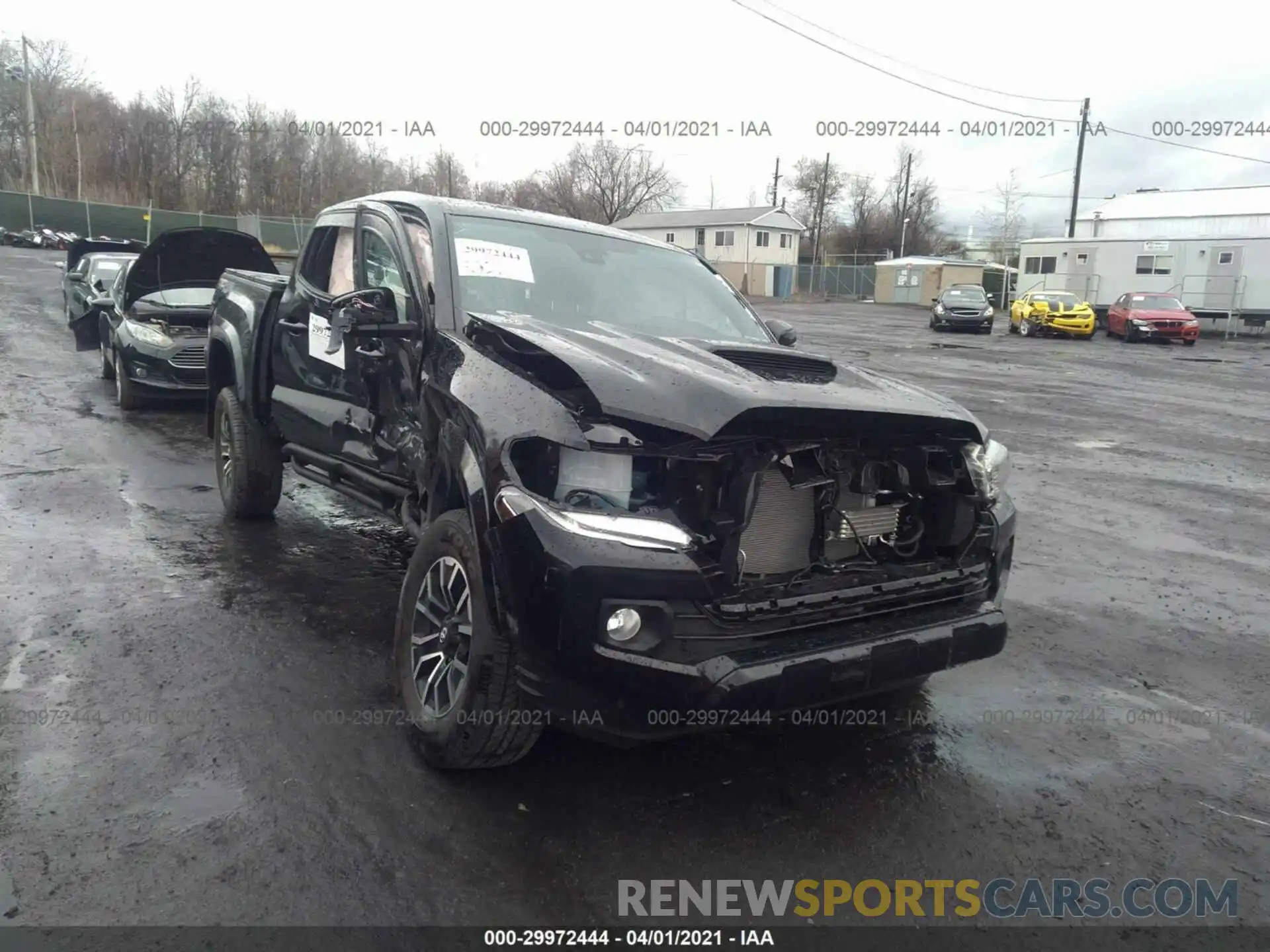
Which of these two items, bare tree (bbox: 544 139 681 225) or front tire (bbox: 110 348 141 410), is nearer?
front tire (bbox: 110 348 141 410)

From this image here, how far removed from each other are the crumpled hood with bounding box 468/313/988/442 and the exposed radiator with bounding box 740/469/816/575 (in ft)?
0.99

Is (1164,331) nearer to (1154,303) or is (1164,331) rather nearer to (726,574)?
(1154,303)

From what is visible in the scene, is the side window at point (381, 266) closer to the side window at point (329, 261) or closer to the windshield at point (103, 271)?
the side window at point (329, 261)

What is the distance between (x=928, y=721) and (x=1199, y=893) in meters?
1.16

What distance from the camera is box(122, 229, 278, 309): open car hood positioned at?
32.1 ft

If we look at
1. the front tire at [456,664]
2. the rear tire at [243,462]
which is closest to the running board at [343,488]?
the rear tire at [243,462]

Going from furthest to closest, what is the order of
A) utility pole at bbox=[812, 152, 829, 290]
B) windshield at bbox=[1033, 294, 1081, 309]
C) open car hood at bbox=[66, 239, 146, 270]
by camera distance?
utility pole at bbox=[812, 152, 829, 290]
windshield at bbox=[1033, 294, 1081, 309]
open car hood at bbox=[66, 239, 146, 270]

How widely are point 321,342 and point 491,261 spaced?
1.28m

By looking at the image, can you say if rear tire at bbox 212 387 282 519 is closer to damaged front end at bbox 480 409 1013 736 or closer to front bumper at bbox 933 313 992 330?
damaged front end at bbox 480 409 1013 736

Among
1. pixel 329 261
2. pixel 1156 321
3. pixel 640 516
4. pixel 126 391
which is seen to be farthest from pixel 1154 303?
pixel 640 516

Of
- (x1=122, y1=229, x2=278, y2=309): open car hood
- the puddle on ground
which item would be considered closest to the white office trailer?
(x1=122, y1=229, x2=278, y2=309): open car hood

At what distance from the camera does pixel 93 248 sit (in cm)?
1565

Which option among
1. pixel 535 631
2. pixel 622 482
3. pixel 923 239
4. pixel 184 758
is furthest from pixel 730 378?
pixel 923 239

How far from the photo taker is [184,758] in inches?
130
